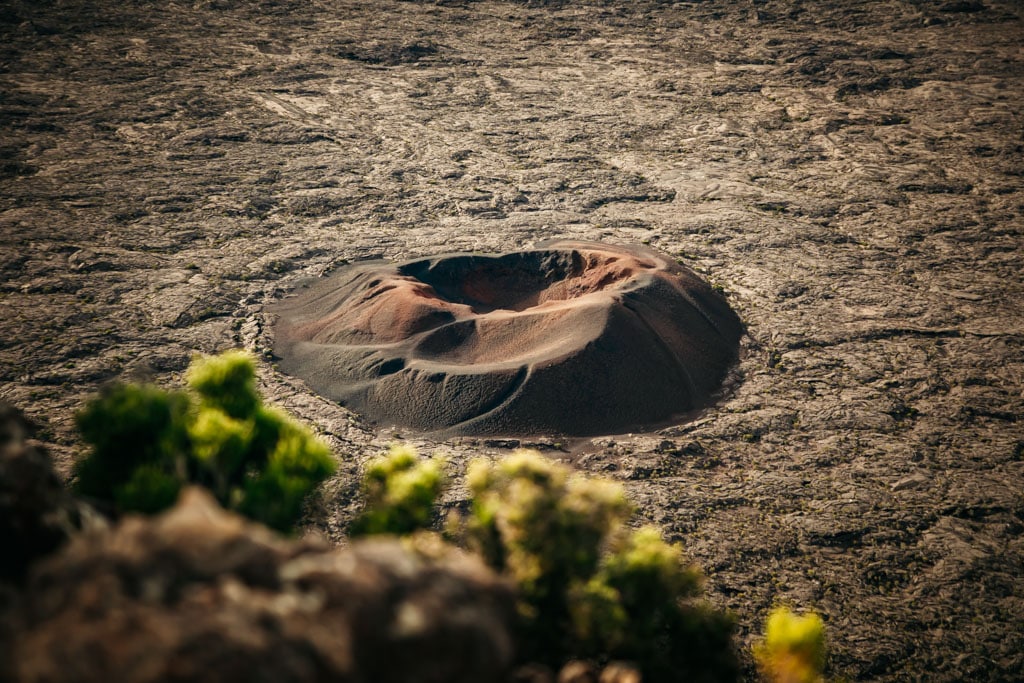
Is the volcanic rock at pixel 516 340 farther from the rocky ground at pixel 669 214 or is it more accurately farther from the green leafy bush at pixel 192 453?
the green leafy bush at pixel 192 453

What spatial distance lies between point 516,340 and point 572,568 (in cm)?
485

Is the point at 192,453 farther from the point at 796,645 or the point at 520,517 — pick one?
the point at 796,645

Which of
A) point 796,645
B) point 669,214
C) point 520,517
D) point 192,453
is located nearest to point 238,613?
point 520,517

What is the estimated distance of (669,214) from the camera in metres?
11.2

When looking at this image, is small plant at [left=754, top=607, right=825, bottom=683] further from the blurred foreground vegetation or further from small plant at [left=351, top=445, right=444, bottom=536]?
small plant at [left=351, top=445, right=444, bottom=536]

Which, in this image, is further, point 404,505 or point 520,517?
point 404,505

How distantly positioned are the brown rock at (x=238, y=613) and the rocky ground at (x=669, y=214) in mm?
2450

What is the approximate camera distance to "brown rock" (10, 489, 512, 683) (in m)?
2.01

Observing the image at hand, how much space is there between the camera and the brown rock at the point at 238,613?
2010mm

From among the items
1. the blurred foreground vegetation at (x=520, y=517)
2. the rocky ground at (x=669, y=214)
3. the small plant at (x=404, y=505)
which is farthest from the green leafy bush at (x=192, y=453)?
the rocky ground at (x=669, y=214)

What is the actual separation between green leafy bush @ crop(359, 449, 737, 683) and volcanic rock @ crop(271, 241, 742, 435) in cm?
362

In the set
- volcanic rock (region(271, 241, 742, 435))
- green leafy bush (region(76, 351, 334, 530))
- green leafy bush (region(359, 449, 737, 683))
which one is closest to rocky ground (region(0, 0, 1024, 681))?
volcanic rock (region(271, 241, 742, 435))

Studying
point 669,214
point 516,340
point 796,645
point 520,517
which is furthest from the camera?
point 669,214

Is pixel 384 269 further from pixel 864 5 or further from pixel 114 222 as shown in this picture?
pixel 864 5
